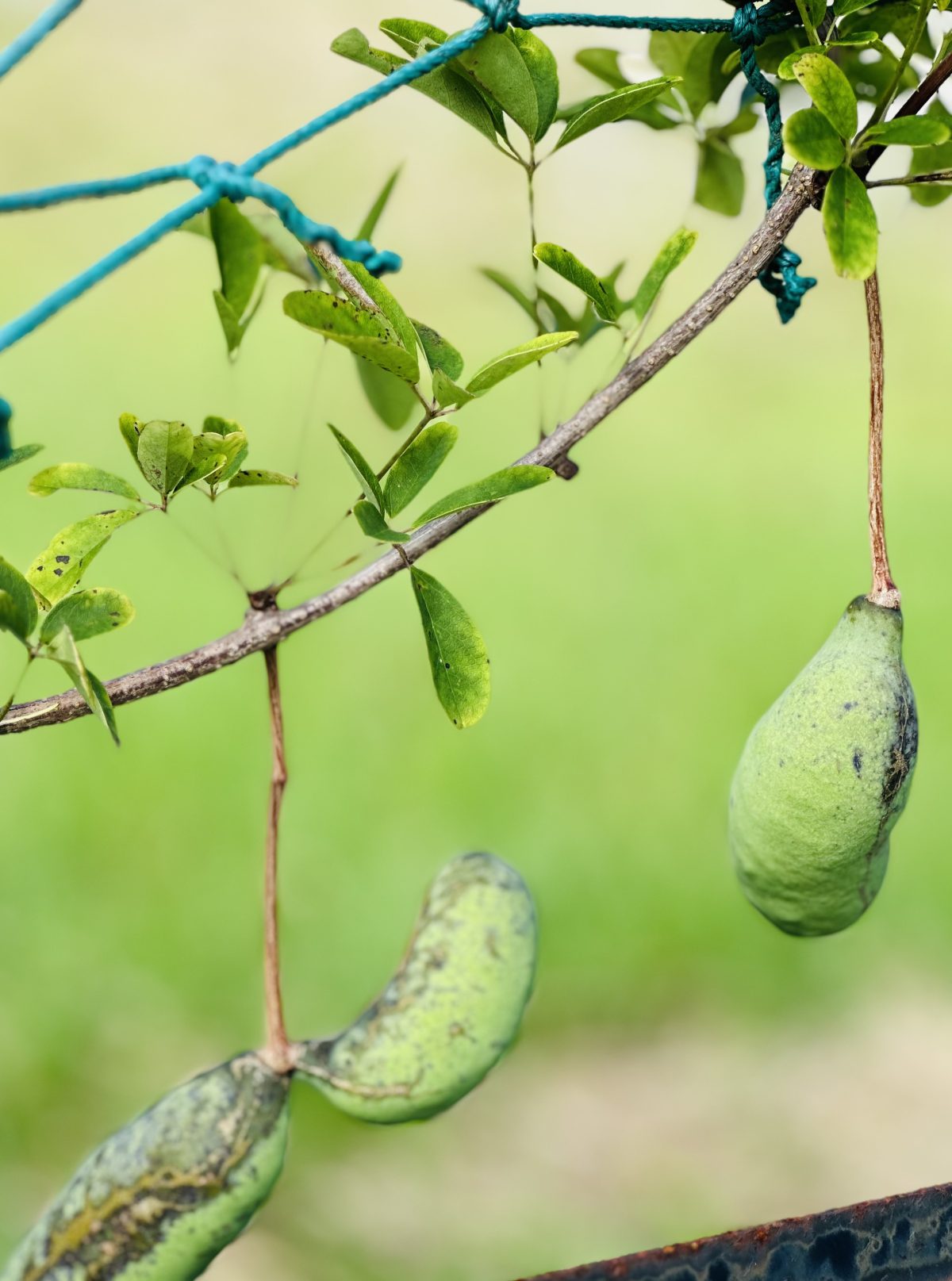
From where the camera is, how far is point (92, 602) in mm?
419

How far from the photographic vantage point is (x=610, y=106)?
0.45m

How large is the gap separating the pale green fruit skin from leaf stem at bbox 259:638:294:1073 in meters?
0.21

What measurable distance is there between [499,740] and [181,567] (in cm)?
57

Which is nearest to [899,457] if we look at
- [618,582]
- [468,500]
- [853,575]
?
[853,575]

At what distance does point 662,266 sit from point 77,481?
24 cm

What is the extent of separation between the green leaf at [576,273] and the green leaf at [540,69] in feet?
0.17

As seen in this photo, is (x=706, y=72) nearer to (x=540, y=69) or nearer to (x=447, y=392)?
A: (x=540, y=69)

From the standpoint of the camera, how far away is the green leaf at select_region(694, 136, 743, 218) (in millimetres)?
639

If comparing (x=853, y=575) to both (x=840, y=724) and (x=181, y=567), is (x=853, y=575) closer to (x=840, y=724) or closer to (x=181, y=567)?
(x=181, y=567)

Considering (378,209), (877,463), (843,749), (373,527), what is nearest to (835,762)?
(843,749)

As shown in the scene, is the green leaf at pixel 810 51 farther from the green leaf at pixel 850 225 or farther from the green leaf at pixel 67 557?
the green leaf at pixel 67 557

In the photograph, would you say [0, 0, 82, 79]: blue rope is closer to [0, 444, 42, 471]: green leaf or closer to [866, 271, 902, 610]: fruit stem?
[0, 444, 42, 471]: green leaf

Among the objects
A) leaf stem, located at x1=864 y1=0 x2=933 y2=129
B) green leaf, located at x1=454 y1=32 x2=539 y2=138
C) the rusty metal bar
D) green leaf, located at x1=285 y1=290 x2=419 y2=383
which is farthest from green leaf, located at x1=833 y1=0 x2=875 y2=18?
the rusty metal bar

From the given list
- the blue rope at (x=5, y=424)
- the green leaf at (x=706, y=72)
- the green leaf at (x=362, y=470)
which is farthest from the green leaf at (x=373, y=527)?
the green leaf at (x=706, y=72)
